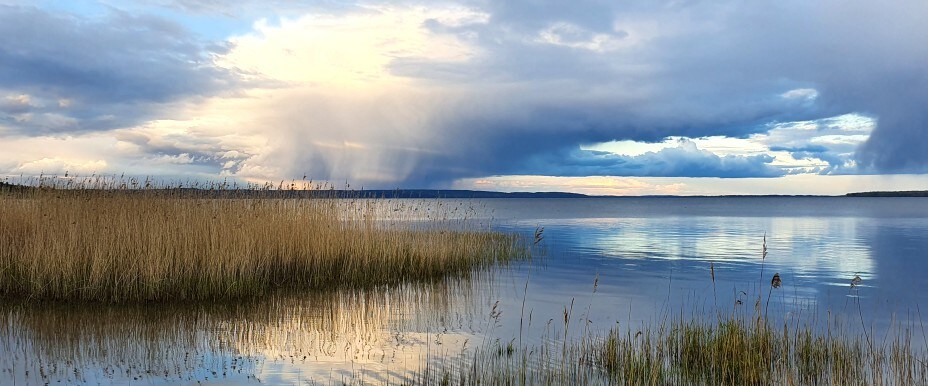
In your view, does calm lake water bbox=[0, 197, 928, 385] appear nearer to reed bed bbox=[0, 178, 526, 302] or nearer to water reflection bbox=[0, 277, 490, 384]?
water reflection bbox=[0, 277, 490, 384]

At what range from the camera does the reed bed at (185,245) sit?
1069cm

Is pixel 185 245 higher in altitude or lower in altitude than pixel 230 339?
higher

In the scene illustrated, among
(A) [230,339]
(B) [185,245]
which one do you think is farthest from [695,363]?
(B) [185,245]

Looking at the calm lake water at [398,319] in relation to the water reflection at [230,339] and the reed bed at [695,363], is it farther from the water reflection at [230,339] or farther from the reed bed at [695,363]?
the reed bed at [695,363]

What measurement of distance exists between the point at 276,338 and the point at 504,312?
13.9ft

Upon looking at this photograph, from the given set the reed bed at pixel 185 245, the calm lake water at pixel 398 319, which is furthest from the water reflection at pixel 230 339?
the reed bed at pixel 185 245

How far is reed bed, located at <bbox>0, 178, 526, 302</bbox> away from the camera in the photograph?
10688 millimetres

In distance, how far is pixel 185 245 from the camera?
442 inches

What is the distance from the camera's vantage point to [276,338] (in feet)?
27.3

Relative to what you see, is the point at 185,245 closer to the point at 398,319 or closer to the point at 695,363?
the point at 398,319

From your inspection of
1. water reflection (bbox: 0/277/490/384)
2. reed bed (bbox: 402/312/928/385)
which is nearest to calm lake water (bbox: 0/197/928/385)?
water reflection (bbox: 0/277/490/384)

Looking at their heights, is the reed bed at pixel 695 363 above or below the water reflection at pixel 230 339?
above

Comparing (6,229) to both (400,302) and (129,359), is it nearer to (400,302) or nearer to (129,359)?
(129,359)

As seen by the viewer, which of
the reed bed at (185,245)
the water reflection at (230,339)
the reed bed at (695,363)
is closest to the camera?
the reed bed at (695,363)
